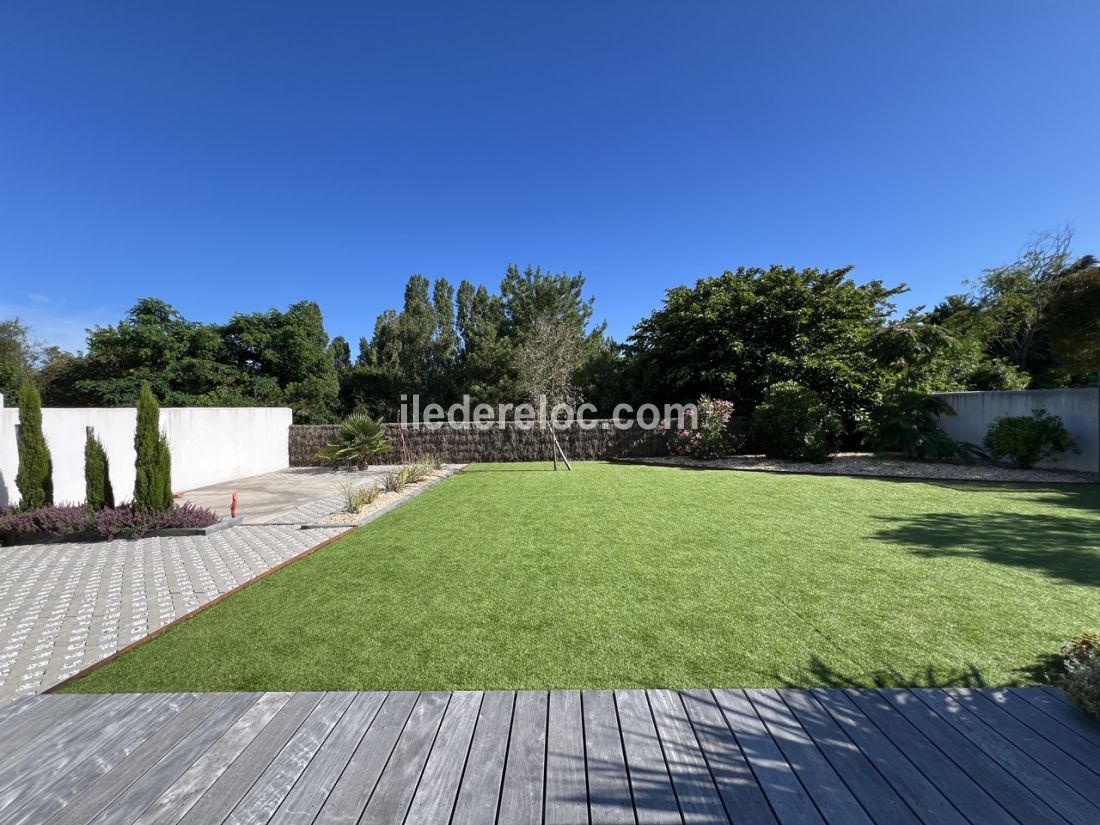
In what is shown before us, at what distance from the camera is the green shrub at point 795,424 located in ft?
37.5

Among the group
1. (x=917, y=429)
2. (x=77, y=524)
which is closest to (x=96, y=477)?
(x=77, y=524)

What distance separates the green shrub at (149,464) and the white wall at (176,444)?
1541 millimetres

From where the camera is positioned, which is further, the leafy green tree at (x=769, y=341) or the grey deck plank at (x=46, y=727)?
the leafy green tree at (x=769, y=341)

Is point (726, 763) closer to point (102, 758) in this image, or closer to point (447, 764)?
point (447, 764)

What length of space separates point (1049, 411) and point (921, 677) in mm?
11618

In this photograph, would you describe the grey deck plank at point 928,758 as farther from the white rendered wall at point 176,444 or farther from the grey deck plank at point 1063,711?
the white rendered wall at point 176,444

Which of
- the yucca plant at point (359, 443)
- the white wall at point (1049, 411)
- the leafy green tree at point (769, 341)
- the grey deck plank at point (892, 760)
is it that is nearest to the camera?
the grey deck plank at point (892, 760)

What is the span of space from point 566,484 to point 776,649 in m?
6.97

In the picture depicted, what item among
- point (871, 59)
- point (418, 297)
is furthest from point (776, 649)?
point (418, 297)

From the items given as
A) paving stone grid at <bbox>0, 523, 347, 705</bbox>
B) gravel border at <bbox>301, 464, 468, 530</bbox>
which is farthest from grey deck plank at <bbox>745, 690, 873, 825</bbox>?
gravel border at <bbox>301, 464, 468, 530</bbox>

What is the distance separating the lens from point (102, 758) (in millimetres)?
1974

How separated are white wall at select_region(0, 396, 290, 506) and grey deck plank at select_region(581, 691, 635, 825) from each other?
9.37 m

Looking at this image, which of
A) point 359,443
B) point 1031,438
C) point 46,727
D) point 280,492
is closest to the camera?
point 46,727

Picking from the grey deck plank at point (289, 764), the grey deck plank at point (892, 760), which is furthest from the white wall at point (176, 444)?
the grey deck plank at point (892, 760)
